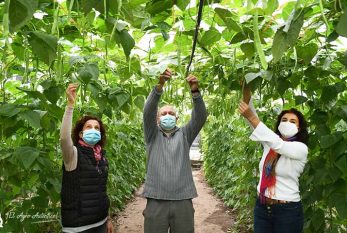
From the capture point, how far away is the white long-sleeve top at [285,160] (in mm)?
2223

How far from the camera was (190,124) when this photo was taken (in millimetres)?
2717

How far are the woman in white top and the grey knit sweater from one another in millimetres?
467

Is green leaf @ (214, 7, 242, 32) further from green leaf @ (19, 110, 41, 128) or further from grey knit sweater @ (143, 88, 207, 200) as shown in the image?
grey knit sweater @ (143, 88, 207, 200)

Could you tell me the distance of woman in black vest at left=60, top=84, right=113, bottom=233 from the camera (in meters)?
2.21

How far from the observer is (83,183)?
2.28m

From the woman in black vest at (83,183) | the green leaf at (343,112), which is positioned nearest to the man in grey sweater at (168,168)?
the woman in black vest at (83,183)

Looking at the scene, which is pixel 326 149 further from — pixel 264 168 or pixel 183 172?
pixel 183 172

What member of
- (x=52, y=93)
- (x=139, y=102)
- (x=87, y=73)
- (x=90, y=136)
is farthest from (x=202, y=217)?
(x=87, y=73)

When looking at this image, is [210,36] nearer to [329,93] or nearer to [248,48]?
[248,48]

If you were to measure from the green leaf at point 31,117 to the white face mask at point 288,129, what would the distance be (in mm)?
1497

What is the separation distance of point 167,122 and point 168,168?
33cm

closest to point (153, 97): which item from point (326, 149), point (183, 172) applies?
point (183, 172)

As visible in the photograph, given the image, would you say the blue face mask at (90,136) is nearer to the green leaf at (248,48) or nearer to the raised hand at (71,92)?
the raised hand at (71,92)

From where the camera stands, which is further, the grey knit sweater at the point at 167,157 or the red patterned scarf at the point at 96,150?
the grey knit sweater at the point at 167,157
